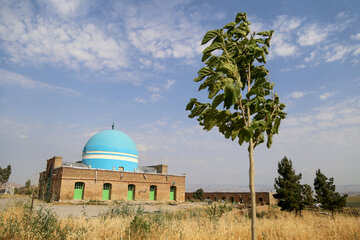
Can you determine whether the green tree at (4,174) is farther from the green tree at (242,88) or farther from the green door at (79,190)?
the green tree at (242,88)

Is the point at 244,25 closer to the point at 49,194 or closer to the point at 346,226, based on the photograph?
the point at 346,226

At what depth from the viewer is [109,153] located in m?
32.8

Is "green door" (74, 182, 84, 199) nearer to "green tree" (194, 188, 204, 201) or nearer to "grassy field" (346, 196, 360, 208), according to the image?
"green tree" (194, 188, 204, 201)

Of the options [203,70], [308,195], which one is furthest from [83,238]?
[308,195]

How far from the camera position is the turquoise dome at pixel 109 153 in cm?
3247

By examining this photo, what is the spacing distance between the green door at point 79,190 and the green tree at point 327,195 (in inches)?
989

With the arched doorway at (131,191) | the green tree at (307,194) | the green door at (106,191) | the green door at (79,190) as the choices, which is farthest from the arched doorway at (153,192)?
the green tree at (307,194)

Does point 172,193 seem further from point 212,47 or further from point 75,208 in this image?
point 212,47

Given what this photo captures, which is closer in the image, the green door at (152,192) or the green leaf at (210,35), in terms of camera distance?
the green leaf at (210,35)

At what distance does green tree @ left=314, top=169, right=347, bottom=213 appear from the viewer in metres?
15.6

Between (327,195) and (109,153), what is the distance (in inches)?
1041

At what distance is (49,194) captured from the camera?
96.0ft

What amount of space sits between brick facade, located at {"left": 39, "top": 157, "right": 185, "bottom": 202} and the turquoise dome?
2.16 metres

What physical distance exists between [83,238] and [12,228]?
248 cm
